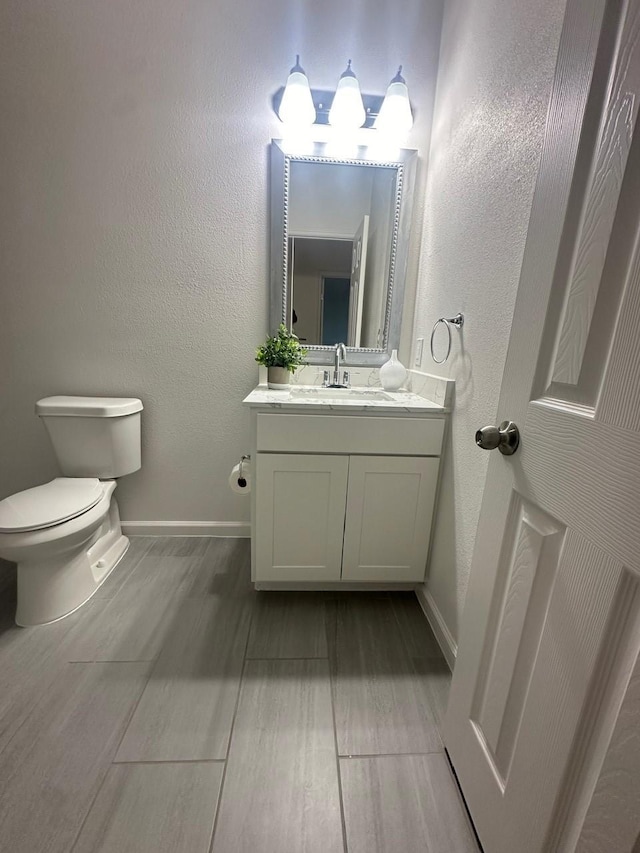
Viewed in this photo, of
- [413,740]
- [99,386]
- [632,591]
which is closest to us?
[632,591]

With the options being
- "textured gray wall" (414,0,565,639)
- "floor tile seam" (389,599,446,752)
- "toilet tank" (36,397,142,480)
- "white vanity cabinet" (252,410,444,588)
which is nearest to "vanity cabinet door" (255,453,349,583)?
"white vanity cabinet" (252,410,444,588)

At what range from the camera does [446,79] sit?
1.41 meters

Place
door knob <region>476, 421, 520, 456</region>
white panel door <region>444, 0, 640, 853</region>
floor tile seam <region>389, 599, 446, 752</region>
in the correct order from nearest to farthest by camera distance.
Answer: white panel door <region>444, 0, 640, 853</region>, door knob <region>476, 421, 520, 456</region>, floor tile seam <region>389, 599, 446, 752</region>

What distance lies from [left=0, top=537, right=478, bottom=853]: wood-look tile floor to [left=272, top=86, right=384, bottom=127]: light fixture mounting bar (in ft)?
6.84

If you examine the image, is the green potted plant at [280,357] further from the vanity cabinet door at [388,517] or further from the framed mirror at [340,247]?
the vanity cabinet door at [388,517]

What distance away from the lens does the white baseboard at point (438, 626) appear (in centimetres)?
119

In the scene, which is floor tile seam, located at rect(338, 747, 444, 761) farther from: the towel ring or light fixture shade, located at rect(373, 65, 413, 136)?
light fixture shade, located at rect(373, 65, 413, 136)

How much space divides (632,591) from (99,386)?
1.99 m

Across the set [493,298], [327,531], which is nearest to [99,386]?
[327,531]

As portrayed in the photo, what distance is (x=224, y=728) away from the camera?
970mm

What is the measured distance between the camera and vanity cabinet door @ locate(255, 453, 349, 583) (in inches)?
51.9

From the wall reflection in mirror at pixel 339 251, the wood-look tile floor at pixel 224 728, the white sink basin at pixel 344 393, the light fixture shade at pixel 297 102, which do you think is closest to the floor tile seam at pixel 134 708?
the wood-look tile floor at pixel 224 728

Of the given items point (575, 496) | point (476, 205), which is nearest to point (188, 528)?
point (575, 496)

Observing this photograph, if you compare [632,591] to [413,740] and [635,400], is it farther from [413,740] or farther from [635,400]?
[413,740]
